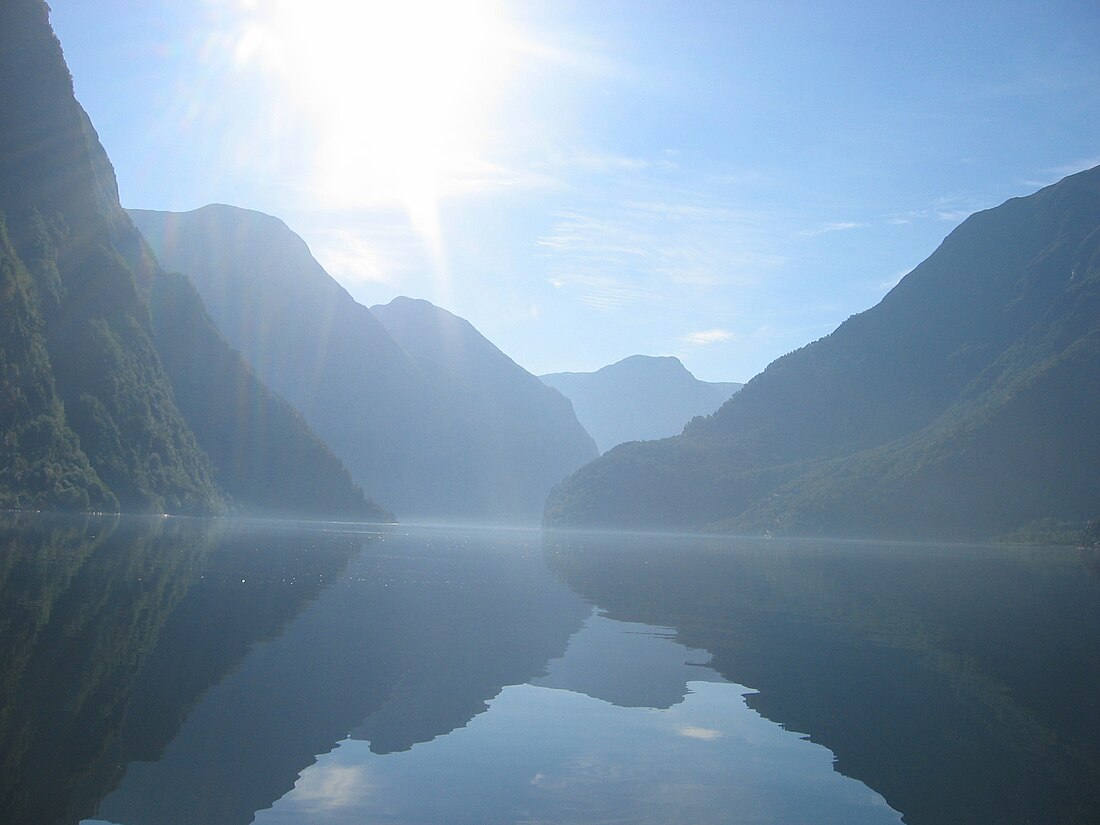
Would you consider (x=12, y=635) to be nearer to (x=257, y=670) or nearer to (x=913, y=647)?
(x=257, y=670)

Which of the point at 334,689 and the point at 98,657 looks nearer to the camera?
the point at 98,657

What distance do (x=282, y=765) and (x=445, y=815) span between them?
11.1 feet

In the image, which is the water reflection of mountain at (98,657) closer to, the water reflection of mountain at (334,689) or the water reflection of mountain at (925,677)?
the water reflection of mountain at (334,689)

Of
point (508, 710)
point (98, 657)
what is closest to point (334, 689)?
point (508, 710)

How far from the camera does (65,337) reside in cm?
13762

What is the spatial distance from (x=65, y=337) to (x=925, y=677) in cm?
14187

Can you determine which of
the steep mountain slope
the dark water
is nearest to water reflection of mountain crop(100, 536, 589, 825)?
the dark water

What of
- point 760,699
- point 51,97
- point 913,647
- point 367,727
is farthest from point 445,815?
point 51,97

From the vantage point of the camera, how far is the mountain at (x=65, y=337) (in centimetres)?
11356

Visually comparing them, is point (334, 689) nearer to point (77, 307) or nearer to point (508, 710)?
point (508, 710)

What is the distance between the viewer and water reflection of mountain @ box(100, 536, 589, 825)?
13742 mm

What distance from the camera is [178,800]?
13.2 meters

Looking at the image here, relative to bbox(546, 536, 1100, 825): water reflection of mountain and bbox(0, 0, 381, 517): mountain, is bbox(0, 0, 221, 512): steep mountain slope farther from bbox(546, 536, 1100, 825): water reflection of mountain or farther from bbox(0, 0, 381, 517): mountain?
bbox(546, 536, 1100, 825): water reflection of mountain

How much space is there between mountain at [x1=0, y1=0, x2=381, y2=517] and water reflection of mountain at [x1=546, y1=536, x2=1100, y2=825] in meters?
86.7
